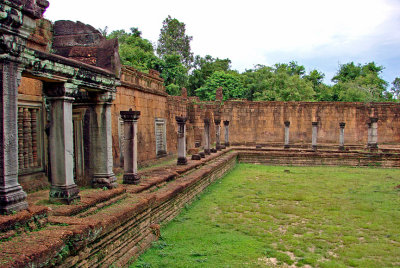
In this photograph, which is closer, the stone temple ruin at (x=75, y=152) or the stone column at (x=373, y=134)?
the stone temple ruin at (x=75, y=152)

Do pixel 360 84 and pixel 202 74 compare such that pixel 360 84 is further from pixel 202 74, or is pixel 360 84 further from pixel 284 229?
pixel 284 229

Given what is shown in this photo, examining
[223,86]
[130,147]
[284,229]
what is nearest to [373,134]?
[284,229]

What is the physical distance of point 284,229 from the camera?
654 cm

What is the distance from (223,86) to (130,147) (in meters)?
30.4

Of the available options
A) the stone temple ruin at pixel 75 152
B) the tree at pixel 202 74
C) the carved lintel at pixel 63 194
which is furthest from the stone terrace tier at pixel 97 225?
the tree at pixel 202 74

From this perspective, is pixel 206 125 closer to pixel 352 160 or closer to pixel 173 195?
pixel 352 160

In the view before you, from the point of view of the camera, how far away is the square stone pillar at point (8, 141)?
3787mm

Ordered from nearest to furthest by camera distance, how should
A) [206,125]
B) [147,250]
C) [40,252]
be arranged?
1. [40,252]
2. [147,250]
3. [206,125]

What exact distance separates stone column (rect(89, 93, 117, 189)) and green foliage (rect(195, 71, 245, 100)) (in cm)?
3024

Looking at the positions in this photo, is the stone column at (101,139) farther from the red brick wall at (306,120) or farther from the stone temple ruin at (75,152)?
the red brick wall at (306,120)

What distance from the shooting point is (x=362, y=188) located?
428 inches

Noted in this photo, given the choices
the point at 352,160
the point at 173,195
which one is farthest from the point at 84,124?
the point at 352,160

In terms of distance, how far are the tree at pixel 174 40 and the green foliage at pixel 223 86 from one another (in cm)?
773

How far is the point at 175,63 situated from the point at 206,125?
17.6 metres
